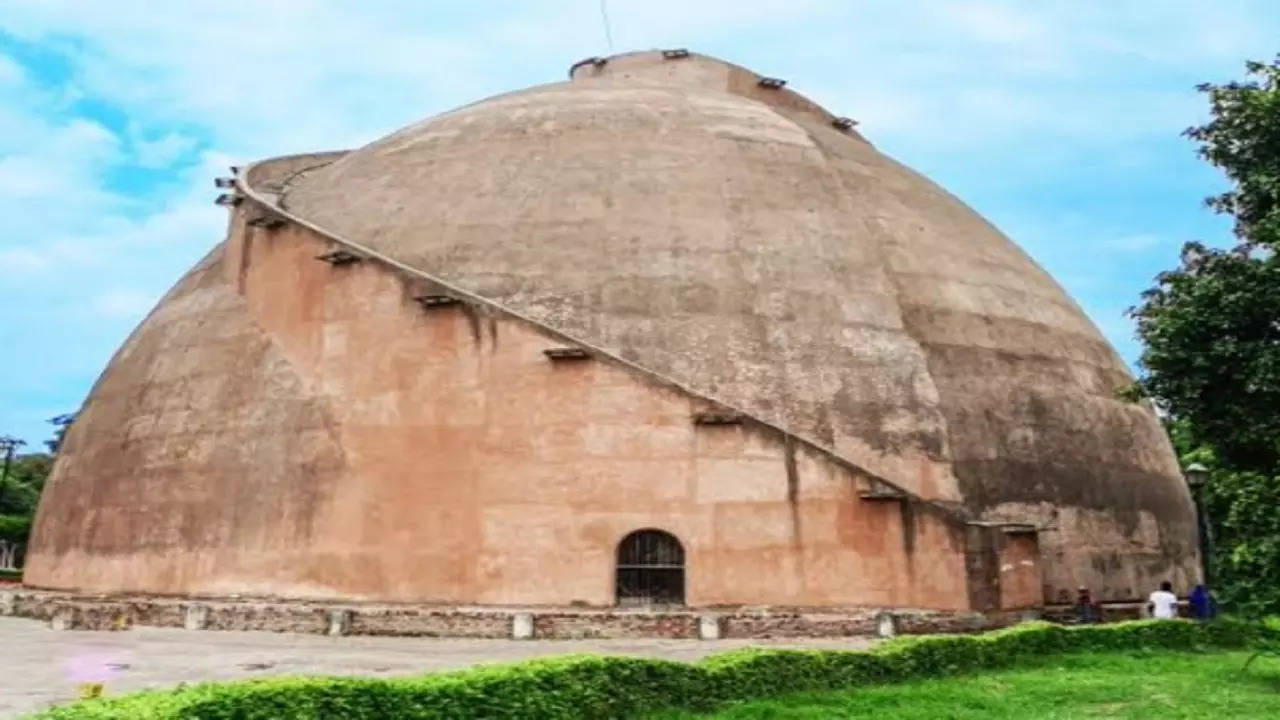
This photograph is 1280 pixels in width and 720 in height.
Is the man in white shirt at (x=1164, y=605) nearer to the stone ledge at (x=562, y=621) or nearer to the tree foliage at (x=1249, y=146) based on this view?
the stone ledge at (x=562, y=621)

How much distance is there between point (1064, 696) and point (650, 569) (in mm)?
6554

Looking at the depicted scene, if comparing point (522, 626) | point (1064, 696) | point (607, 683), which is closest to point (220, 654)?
point (522, 626)

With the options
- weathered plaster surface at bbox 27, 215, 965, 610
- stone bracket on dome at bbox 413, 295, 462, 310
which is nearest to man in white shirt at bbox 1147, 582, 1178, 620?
weathered plaster surface at bbox 27, 215, 965, 610

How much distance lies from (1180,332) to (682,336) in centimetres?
737

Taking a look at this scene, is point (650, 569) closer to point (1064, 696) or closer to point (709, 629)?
point (709, 629)

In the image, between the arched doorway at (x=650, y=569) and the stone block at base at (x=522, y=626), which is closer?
the stone block at base at (x=522, y=626)

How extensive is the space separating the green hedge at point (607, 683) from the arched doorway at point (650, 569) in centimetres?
437

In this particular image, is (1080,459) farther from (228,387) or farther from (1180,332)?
(228,387)

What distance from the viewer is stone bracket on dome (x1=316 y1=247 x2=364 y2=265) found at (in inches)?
746

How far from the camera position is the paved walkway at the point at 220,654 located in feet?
37.4

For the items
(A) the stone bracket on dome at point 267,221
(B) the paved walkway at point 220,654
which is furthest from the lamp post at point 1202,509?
(A) the stone bracket on dome at point 267,221

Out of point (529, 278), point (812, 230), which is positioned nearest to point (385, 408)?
point (529, 278)

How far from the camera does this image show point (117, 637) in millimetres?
16359

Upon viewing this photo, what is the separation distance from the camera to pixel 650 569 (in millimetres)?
16781
